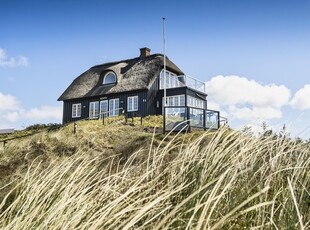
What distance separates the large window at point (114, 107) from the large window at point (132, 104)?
101cm

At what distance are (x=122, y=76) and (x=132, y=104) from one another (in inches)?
113

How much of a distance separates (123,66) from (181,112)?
14306 millimetres

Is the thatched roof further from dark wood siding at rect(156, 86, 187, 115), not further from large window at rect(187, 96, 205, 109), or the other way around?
large window at rect(187, 96, 205, 109)

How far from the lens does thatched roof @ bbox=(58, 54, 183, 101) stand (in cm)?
2612

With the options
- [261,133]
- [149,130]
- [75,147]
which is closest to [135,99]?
[149,130]

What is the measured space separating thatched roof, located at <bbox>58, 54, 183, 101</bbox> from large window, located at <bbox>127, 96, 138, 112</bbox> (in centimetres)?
64

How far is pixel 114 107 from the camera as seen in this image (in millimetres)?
26938

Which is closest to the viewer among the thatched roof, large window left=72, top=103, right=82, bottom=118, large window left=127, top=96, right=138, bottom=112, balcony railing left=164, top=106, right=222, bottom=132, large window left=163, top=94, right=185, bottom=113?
balcony railing left=164, top=106, right=222, bottom=132

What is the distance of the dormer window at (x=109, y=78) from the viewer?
28294 millimetres

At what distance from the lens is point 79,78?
104 feet

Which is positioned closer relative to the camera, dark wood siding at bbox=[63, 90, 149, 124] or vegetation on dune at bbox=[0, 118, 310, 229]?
vegetation on dune at bbox=[0, 118, 310, 229]

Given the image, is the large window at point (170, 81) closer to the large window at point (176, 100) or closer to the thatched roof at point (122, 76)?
the thatched roof at point (122, 76)

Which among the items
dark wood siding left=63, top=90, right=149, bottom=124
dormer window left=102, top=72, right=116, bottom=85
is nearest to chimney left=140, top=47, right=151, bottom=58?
dormer window left=102, top=72, right=116, bottom=85

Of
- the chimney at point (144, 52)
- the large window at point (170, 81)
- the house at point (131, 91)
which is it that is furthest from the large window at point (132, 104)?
the chimney at point (144, 52)
